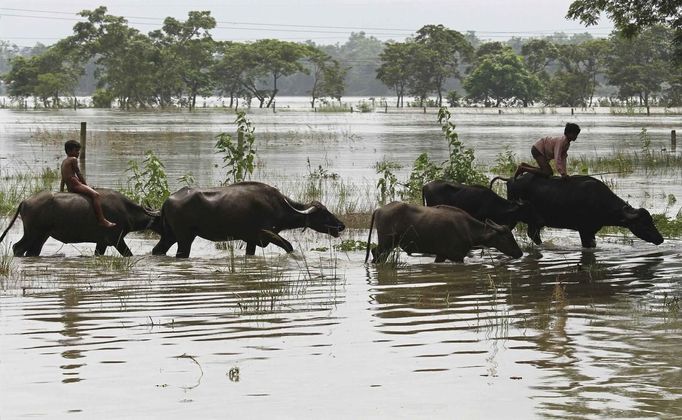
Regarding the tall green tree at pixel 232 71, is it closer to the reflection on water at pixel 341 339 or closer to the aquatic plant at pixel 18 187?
the aquatic plant at pixel 18 187

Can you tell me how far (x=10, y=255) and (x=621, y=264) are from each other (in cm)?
661

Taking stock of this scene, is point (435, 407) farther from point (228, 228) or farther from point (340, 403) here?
point (228, 228)

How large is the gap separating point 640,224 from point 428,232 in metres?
3.12

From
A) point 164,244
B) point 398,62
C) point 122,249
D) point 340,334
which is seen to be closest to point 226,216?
point 164,244

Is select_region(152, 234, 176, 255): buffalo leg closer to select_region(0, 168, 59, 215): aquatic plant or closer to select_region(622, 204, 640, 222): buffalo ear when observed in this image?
select_region(0, 168, 59, 215): aquatic plant

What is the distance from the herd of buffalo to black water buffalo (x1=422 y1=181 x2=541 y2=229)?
0.01 m

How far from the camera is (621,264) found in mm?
12797

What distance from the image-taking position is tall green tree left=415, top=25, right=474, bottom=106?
11738cm

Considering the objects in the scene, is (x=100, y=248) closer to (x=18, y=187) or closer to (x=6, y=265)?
(x=6, y=265)

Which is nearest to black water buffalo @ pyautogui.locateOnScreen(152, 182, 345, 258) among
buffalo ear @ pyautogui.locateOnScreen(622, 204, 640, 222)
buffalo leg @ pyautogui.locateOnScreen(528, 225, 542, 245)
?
buffalo leg @ pyautogui.locateOnScreen(528, 225, 542, 245)

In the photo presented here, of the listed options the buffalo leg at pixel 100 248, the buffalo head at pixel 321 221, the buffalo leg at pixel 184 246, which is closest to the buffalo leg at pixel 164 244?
the buffalo leg at pixel 184 246

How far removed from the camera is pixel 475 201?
1401 cm

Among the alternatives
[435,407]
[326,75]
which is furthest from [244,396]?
[326,75]

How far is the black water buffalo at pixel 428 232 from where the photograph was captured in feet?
40.9
